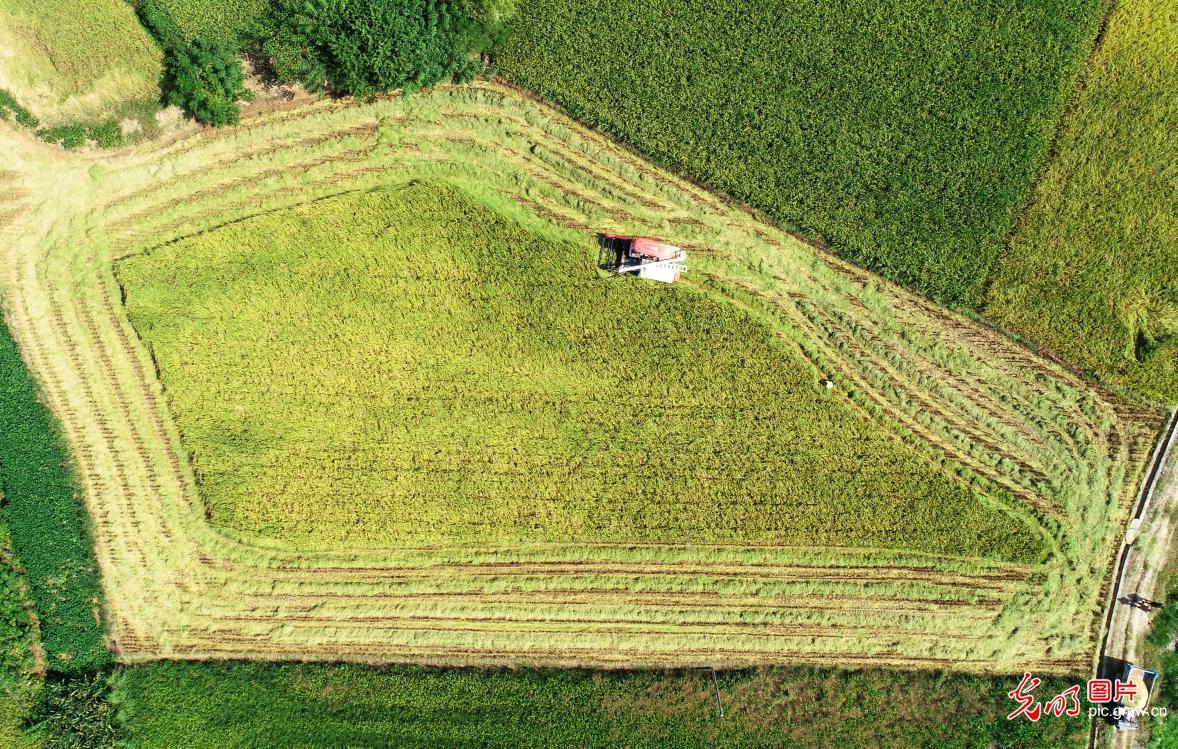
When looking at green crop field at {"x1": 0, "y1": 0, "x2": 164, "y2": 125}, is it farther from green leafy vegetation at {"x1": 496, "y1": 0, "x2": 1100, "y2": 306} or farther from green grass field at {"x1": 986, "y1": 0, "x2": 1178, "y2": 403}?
green grass field at {"x1": 986, "y1": 0, "x2": 1178, "y2": 403}

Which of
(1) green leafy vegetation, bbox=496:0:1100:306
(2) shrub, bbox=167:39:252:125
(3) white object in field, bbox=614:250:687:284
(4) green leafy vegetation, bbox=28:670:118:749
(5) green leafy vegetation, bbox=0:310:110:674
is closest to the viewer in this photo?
(4) green leafy vegetation, bbox=28:670:118:749

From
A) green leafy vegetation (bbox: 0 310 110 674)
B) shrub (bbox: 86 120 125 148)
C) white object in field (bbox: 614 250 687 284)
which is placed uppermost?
shrub (bbox: 86 120 125 148)

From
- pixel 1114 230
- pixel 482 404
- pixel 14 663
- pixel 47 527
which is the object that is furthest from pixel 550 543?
pixel 1114 230

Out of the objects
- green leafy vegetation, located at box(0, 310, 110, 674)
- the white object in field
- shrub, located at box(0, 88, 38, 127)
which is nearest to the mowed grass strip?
the white object in field

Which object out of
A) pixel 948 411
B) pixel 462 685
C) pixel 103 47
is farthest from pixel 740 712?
pixel 103 47

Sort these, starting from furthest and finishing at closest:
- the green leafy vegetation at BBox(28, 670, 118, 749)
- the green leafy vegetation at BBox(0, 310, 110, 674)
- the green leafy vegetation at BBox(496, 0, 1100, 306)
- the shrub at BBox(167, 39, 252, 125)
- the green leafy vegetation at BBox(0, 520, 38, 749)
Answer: the green leafy vegetation at BBox(496, 0, 1100, 306) → the green leafy vegetation at BBox(0, 310, 110, 674) → the shrub at BBox(167, 39, 252, 125) → the green leafy vegetation at BBox(0, 520, 38, 749) → the green leafy vegetation at BBox(28, 670, 118, 749)

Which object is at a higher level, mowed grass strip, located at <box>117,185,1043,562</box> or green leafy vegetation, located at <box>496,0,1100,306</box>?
green leafy vegetation, located at <box>496,0,1100,306</box>

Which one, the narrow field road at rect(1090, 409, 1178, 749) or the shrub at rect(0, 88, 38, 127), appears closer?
the narrow field road at rect(1090, 409, 1178, 749)

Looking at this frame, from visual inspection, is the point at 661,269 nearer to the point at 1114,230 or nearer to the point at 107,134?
the point at 1114,230
